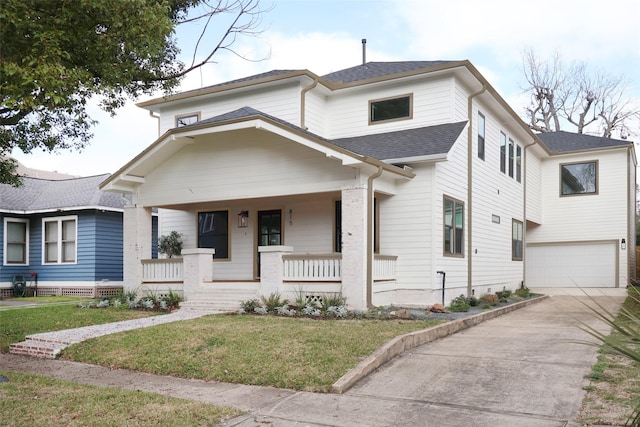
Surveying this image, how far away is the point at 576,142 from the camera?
2438cm

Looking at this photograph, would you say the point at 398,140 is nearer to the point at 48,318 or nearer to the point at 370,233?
the point at 370,233

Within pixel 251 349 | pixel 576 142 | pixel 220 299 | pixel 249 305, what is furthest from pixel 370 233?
pixel 576 142

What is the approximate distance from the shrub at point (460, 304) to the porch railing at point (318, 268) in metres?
1.76

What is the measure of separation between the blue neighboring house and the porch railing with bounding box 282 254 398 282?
28.9ft

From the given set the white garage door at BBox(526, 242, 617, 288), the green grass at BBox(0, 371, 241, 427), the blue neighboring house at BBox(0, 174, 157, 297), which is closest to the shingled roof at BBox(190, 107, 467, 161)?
the blue neighboring house at BBox(0, 174, 157, 297)

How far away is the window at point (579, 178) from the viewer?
75.6 ft

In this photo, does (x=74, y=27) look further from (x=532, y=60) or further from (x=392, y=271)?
(x=532, y=60)

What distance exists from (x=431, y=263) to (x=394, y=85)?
16.8 ft

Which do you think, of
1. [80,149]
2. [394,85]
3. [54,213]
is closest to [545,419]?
[80,149]

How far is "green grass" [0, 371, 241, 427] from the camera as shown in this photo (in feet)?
17.5

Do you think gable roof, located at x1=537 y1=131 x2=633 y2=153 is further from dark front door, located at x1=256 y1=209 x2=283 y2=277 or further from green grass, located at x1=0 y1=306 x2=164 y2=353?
green grass, located at x1=0 y1=306 x2=164 y2=353

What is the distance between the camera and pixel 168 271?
1441 cm

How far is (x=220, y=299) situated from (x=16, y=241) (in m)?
10.4

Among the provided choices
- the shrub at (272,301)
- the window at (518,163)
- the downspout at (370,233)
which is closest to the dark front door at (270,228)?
the shrub at (272,301)
